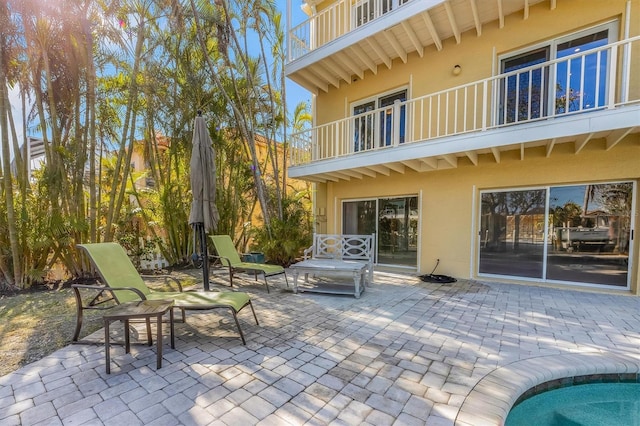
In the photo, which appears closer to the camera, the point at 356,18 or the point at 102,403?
the point at 102,403

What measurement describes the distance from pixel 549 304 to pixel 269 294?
4.78 meters

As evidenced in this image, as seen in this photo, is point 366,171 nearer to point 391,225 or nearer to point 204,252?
point 391,225

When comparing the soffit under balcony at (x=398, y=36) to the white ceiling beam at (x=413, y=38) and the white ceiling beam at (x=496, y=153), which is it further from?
the white ceiling beam at (x=496, y=153)

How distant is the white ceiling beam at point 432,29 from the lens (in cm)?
587

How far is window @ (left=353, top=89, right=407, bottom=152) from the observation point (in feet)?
22.4

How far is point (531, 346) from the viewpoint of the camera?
3080 mm

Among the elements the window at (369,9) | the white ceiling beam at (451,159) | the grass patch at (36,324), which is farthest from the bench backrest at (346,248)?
the window at (369,9)

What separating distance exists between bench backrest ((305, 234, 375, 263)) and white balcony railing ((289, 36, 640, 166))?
2239 mm

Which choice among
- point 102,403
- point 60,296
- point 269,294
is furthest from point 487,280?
point 60,296

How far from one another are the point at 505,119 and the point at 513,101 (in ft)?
3.04

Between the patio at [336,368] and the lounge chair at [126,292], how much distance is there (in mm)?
440

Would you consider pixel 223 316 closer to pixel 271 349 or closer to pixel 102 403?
pixel 271 349

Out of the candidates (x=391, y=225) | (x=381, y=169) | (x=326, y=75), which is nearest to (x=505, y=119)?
(x=381, y=169)

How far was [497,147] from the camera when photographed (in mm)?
5391
